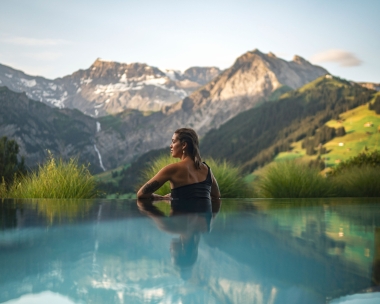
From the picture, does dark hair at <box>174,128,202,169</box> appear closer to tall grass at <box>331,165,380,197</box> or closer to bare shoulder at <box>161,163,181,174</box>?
bare shoulder at <box>161,163,181,174</box>

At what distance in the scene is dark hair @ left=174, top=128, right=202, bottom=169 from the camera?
3795mm

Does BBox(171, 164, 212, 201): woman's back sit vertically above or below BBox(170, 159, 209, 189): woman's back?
below

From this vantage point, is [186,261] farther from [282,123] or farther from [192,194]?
[282,123]

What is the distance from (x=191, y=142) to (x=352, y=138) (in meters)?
63.2

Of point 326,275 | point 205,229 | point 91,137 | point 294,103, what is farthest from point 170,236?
point 91,137

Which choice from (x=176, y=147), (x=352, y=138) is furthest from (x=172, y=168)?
(x=352, y=138)

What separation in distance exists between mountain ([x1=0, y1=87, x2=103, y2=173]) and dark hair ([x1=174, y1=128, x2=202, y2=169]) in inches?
3709

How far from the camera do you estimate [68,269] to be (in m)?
1.65

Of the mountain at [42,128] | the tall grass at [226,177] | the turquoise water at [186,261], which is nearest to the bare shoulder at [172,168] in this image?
the turquoise water at [186,261]

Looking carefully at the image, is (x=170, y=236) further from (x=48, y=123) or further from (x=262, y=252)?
(x=48, y=123)

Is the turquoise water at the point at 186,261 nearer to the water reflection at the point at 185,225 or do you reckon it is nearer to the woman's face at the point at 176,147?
the water reflection at the point at 185,225

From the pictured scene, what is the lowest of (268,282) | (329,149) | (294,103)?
(268,282)

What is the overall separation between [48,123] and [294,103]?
3629 inches

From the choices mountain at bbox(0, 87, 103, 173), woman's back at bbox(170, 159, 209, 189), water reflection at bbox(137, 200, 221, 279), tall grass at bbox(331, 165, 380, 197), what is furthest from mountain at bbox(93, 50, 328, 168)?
water reflection at bbox(137, 200, 221, 279)
